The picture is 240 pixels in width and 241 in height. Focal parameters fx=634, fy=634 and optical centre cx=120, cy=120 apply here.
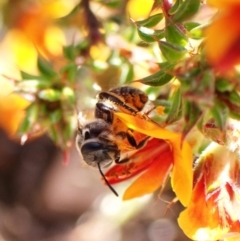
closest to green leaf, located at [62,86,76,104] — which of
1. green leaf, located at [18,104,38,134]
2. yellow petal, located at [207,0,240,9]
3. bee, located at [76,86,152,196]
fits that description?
green leaf, located at [18,104,38,134]

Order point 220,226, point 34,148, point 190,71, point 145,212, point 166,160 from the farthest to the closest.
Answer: point 34,148
point 145,212
point 166,160
point 220,226
point 190,71

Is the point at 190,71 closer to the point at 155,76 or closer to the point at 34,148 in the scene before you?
the point at 155,76

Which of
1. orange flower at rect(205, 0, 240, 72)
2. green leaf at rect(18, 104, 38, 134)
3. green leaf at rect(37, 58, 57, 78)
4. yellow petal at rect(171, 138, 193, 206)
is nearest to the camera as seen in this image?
orange flower at rect(205, 0, 240, 72)

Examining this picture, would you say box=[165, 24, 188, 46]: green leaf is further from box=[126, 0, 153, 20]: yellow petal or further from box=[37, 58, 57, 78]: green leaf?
box=[126, 0, 153, 20]: yellow petal

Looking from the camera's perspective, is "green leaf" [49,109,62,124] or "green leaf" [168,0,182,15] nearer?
"green leaf" [168,0,182,15]

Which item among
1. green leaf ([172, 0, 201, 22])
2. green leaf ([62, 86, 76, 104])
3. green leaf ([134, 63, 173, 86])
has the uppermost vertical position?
green leaf ([172, 0, 201, 22])

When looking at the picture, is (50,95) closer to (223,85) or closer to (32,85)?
(32,85)

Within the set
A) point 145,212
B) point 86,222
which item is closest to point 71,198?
point 86,222
